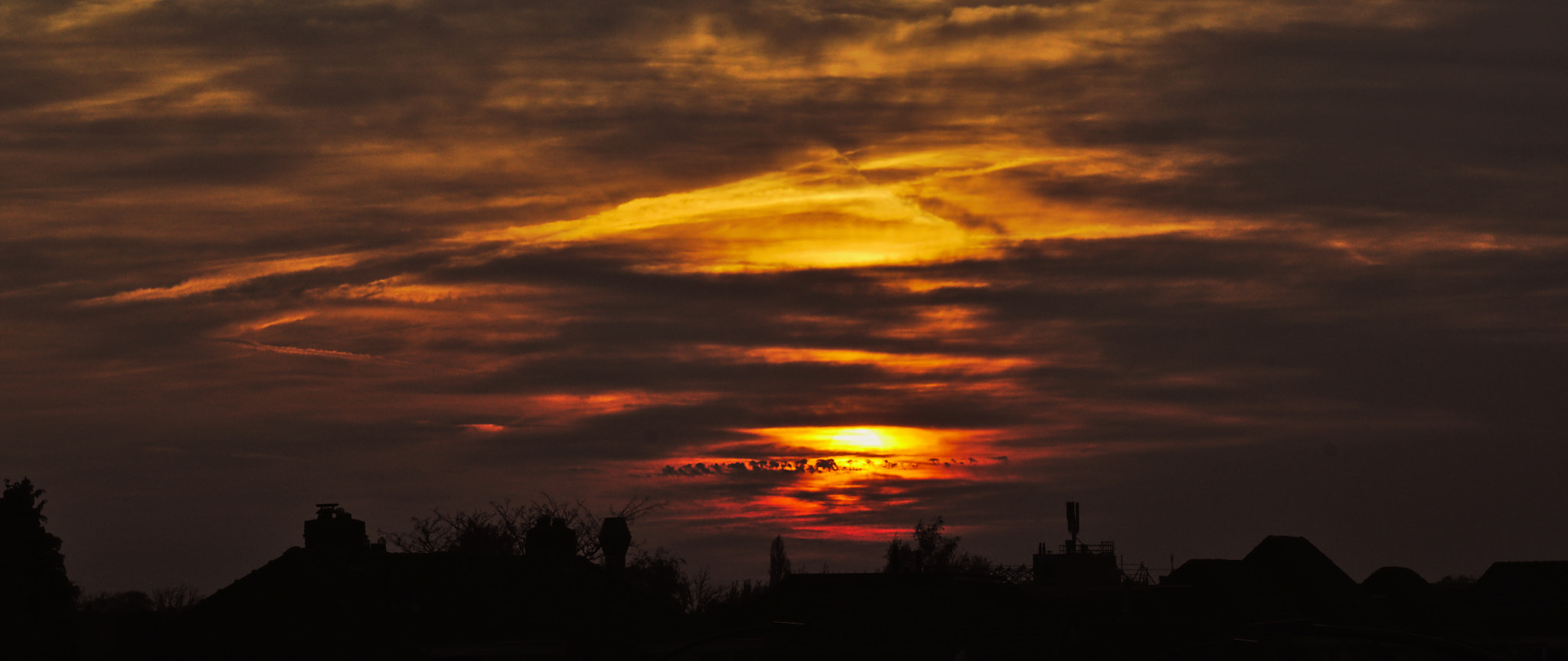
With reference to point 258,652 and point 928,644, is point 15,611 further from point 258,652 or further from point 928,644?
point 928,644

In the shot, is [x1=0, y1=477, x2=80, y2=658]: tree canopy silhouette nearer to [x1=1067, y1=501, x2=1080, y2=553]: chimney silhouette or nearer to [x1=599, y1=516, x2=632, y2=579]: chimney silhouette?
[x1=599, y1=516, x2=632, y2=579]: chimney silhouette

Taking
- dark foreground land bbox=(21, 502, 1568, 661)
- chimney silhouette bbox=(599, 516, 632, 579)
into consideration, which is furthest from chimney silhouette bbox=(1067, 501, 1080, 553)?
chimney silhouette bbox=(599, 516, 632, 579)

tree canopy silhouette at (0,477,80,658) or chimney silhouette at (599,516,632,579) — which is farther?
chimney silhouette at (599,516,632,579)

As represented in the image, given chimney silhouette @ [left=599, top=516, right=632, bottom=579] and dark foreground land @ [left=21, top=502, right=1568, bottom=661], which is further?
chimney silhouette @ [left=599, top=516, right=632, bottom=579]

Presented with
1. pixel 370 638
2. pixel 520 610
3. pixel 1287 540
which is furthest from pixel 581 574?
pixel 1287 540

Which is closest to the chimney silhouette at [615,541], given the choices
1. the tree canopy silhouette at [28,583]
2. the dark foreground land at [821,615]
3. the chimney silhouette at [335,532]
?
the dark foreground land at [821,615]

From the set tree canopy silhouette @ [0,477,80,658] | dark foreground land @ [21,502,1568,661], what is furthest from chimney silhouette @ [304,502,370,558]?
tree canopy silhouette @ [0,477,80,658]

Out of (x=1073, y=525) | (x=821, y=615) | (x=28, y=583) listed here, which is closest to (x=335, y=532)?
(x=28, y=583)

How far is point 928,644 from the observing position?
193 ft

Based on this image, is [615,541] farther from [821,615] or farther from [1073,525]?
[1073,525]

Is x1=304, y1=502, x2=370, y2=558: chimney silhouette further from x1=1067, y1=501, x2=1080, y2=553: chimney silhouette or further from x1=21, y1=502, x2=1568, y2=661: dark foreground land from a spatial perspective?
x1=1067, y1=501, x2=1080, y2=553: chimney silhouette

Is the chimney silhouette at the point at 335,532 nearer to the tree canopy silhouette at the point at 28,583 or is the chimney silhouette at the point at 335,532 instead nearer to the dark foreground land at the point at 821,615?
the dark foreground land at the point at 821,615

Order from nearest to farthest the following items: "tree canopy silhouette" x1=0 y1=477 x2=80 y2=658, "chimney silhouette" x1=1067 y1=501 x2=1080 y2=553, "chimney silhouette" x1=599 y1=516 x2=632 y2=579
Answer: "tree canopy silhouette" x1=0 y1=477 x2=80 y2=658 < "chimney silhouette" x1=599 y1=516 x2=632 y2=579 < "chimney silhouette" x1=1067 y1=501 x2=1080 y2=553

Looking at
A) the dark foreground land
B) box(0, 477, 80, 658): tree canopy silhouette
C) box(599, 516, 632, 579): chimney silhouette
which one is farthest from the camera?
box(599, 516, 632, 579): chimney silhouette
